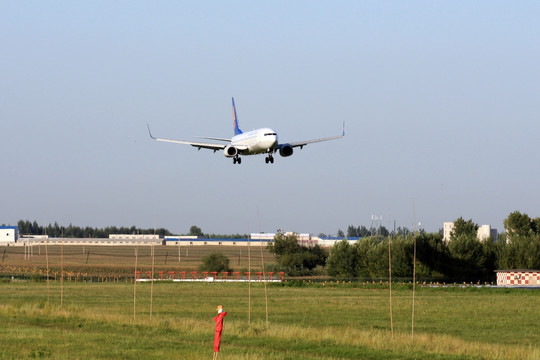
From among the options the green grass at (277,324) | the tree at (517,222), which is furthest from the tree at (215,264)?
the tree at (517,222)

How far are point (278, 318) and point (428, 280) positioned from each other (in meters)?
53.8

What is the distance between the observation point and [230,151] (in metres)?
73.4

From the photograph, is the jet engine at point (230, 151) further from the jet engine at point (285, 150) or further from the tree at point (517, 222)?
the tree at point (517, 222)

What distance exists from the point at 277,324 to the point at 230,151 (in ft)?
92.3

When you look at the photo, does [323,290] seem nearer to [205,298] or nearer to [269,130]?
[205,298]

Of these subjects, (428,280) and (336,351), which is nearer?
(336,351)

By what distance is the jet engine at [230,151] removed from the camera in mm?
73312

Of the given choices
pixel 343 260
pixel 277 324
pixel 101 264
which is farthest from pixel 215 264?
pixel 277 324

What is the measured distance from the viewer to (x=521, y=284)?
95.4 metres

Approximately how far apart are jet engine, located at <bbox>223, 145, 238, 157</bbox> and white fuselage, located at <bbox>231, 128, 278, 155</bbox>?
2.26ft

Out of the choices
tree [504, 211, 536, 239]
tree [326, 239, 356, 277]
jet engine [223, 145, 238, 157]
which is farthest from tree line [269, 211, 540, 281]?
tree [504, 211, 536, 239]

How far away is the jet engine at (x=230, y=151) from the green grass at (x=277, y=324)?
11.6 metres

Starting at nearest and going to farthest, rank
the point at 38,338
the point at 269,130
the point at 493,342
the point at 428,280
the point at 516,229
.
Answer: the point at 38,338 < the point at 493,342 < the point at 269,130 < the point at 428,280 < the point at 516,229

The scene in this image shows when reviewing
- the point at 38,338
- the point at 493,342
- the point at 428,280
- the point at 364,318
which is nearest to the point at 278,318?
the point at 364,318
